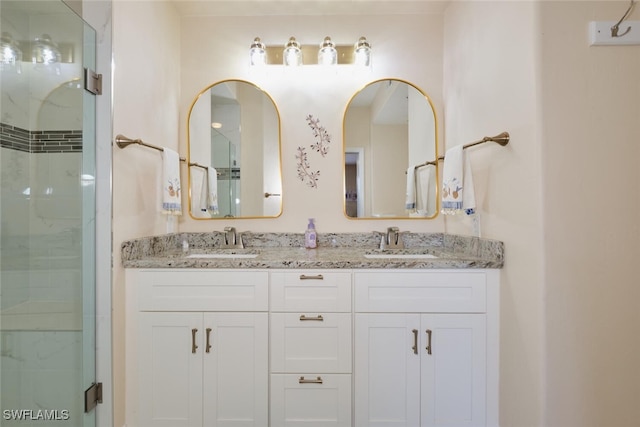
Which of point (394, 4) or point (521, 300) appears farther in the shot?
point (394, 4)

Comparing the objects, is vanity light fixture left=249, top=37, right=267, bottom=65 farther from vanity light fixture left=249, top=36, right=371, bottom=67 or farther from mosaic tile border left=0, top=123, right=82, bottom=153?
mosaic tile border left=0, top=123, right=82, bottom=153

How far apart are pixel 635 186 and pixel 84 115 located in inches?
88.7

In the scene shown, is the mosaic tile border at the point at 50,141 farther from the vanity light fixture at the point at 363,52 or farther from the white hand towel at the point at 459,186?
the white hand towel at the point at 459,186

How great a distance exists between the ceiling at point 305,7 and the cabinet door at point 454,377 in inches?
74.3

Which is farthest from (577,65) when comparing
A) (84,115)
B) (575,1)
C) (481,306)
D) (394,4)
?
(84,115)

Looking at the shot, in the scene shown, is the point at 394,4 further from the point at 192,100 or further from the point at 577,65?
the point at 192,100

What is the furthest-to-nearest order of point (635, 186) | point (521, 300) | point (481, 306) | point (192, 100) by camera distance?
point (192, 100)
point (481, 306)
point (521, 300)
point (635, 186)

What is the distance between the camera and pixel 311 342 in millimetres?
1357

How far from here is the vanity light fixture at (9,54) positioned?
122 cm

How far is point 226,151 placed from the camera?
6.30 feet

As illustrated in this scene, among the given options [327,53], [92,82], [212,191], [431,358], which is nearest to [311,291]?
[431,358]

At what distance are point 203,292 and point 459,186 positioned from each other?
135 cm

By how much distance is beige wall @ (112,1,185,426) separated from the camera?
1345 millimetres

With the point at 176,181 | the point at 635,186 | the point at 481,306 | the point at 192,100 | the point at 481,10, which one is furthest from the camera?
the point at 192,100
